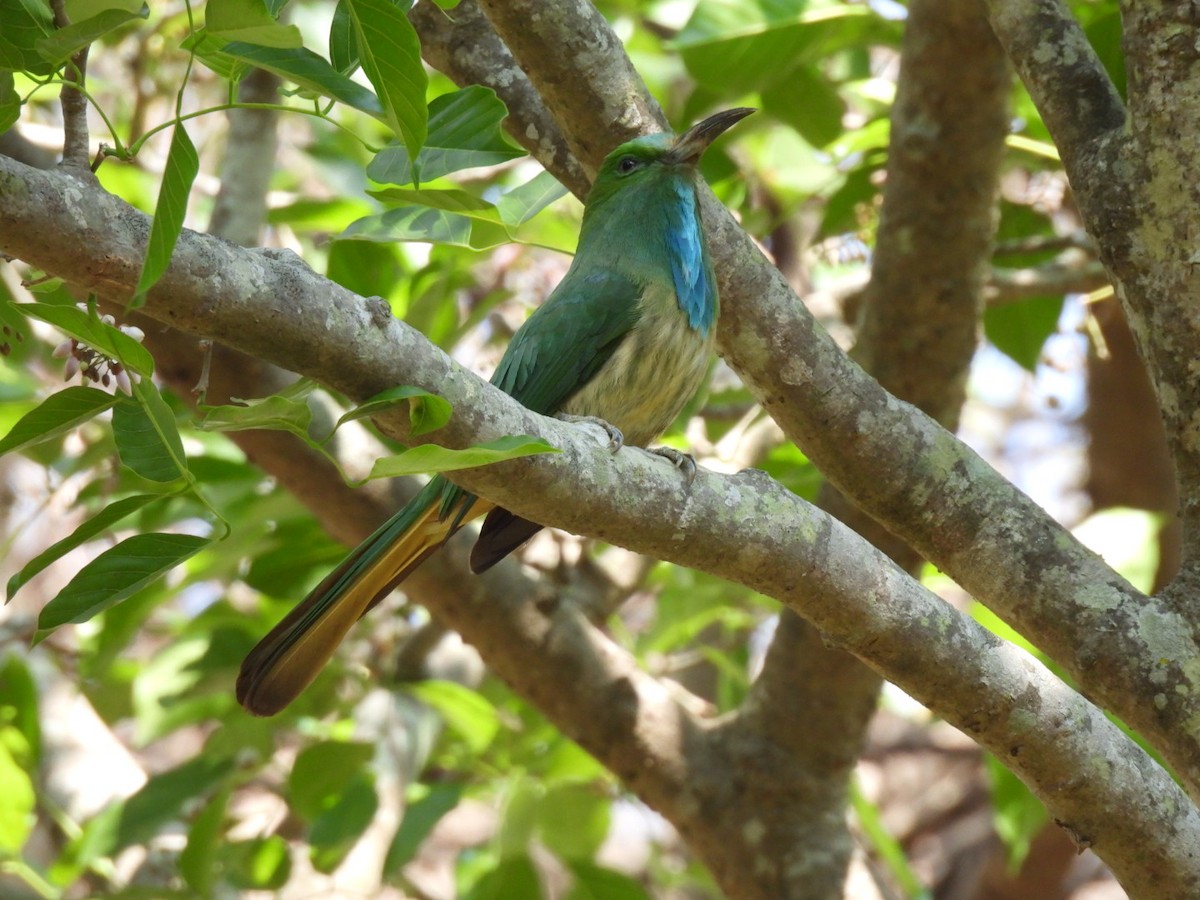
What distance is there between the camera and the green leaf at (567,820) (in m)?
3.35

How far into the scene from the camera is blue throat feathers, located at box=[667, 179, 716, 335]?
2643 millimetres

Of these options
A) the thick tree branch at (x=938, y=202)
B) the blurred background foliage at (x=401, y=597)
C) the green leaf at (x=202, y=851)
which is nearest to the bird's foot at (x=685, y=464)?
the blurred background foliage at (x=401, y=597)

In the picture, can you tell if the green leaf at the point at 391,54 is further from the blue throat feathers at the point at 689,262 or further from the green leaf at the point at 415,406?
the blue throat feathers at the point at 689,262

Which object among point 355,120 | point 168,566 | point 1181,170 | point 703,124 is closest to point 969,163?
point 703,124

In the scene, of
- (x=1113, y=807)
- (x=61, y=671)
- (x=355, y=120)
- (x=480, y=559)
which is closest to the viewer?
(x=1113, y=807)

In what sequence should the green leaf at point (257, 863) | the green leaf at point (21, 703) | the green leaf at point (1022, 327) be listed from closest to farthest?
the green leaf at point (21, 703)
the green leaf at point (257, 863)
the green leaf at point (1022, 327)

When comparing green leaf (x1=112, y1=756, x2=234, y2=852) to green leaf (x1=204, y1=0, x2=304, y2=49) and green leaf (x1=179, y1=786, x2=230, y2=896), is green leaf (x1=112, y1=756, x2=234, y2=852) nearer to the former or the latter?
green leaf (x1=179, y1=786, x2=230, y2=896)

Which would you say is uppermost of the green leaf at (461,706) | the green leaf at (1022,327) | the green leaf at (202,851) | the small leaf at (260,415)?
the green leaf at (1022,327)

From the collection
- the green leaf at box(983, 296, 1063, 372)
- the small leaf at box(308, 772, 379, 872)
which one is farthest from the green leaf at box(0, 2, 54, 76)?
the green leaf at box(983, 296, 1063, 372)

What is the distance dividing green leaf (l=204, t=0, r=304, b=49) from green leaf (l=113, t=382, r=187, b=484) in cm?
38

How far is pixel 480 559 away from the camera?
2.60 metres

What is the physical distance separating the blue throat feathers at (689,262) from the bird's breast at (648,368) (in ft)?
0.08

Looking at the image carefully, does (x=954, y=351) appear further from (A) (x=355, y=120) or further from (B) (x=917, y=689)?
(A) (x=355, y=120)

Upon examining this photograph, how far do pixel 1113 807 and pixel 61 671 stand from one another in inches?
133
